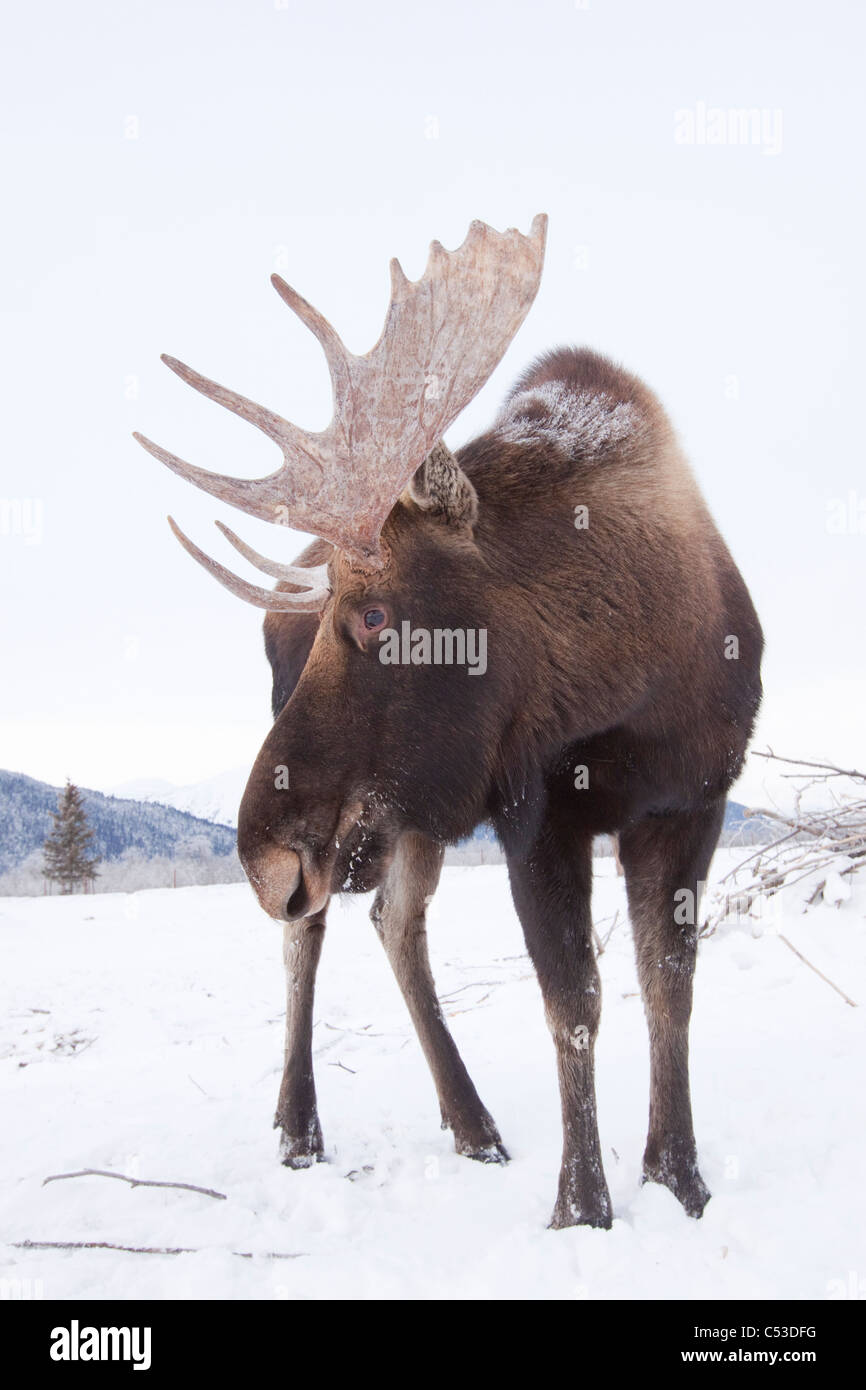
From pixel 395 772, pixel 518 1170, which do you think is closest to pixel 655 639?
pixel 395 772

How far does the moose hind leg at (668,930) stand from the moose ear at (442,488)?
3.93 feet

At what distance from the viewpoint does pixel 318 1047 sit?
5.54 meters

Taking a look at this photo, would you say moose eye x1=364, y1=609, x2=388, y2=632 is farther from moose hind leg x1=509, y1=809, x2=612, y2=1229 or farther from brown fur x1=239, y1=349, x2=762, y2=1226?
moose hind leg x1=509, y1=809, x2=612, y2=1229

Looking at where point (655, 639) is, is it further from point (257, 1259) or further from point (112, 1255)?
point (112, 1255)

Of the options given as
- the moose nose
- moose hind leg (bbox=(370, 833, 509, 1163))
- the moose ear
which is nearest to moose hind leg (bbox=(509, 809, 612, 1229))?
the moose nose

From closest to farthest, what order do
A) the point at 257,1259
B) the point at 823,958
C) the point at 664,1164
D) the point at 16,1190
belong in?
the point at 257,1259, the point at 664,1164, the point at 16,1190, the point at 823,958

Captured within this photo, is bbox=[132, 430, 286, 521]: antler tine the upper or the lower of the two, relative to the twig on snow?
upper

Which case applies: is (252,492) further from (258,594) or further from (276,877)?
(276,877)

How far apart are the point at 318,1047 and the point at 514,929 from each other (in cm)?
537

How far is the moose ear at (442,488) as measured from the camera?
299 cm

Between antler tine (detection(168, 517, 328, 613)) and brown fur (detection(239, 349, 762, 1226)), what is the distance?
0.23ft

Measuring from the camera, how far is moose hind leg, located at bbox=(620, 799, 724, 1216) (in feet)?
10.4

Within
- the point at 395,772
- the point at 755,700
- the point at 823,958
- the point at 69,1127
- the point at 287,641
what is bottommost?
the point at 69,1127

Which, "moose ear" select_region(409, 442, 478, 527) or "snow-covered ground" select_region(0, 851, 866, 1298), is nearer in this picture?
"snow-covered ground" select_region(0, 851, 866, 1298)
